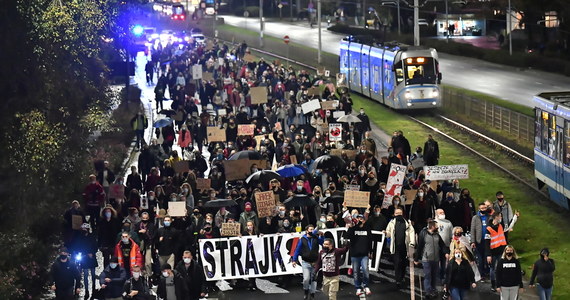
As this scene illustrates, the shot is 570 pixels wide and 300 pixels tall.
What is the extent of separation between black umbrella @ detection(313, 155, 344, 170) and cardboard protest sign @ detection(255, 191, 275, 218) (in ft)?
16.2

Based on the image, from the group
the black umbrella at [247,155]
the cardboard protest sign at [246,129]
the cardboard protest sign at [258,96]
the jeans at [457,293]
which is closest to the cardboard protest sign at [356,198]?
the jeans at [457,293]

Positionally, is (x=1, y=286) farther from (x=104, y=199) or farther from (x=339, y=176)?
(x=339, y=176)

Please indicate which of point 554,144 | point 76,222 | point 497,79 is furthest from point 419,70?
point 76,222

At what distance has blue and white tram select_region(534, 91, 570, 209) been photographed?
30.5m

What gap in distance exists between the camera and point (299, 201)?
26.5m

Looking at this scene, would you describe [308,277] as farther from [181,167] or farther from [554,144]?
[554,144]

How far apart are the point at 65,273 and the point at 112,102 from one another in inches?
1189

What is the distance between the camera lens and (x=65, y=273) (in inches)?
910

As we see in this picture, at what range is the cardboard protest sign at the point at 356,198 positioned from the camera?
26.7 metres

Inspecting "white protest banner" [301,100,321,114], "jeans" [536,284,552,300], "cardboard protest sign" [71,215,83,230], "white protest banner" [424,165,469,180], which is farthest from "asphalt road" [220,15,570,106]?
"jeans" [536,284,552,300]

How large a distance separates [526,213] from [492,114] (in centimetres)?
1904

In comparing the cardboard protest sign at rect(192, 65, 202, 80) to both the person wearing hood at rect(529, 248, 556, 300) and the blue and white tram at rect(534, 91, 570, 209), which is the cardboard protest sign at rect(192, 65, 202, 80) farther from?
the person wearing hood at rect(529, 248, 556, 300)

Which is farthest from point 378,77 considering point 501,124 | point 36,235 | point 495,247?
point 495,247

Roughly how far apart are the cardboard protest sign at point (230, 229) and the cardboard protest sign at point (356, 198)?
9.41 ft
